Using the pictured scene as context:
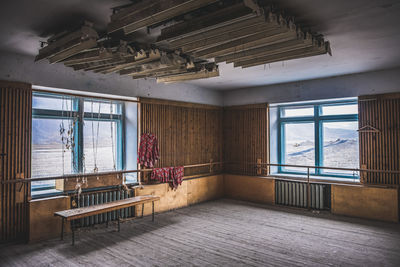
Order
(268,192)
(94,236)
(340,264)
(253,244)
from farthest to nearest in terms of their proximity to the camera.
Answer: (268,192)
(94,236)
(253,244)
(340,264)

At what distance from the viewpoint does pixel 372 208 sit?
6.22 meters

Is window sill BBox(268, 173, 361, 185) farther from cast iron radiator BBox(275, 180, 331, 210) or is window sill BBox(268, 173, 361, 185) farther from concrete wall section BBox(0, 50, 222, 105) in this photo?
concrete wall section BBox(0, 50, 222, 105)

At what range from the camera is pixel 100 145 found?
247 inches

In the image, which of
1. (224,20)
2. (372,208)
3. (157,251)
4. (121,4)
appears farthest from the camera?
(372,208)

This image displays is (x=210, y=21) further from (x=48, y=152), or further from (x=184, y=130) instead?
(x=184, y=130)

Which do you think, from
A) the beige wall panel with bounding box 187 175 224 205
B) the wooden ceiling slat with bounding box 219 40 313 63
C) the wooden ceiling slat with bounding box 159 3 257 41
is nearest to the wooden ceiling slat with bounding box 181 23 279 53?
the wooden ceiling slat with bounding box 159 3 257 41

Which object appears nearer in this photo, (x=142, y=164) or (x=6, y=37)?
(x=6, y=37)

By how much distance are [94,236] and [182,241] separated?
1.62 m

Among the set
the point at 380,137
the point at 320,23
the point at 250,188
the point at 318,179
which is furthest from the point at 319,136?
the point at 320,23

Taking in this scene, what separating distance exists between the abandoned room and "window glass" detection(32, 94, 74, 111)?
2cm

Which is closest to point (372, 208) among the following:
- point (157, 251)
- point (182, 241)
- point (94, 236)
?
point (182, 241)

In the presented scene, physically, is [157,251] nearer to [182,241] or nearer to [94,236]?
[182,241]

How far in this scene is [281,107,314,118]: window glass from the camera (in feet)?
25.6

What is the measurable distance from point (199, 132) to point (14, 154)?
459 centimetres
